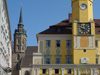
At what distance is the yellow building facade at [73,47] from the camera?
53156 mm

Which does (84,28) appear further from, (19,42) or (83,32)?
(19,42)

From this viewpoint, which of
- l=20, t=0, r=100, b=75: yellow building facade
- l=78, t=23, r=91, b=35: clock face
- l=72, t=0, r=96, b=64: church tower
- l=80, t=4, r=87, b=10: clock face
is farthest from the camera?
l=80, t=4, r=87, b=10: clock face

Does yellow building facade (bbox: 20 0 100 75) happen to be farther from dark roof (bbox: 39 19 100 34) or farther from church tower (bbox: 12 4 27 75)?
church tower (bbox: 12 4 27 75)

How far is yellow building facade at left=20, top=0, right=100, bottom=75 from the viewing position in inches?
2093

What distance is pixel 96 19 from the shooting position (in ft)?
215

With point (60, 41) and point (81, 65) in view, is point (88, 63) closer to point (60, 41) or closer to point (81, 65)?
point (81, 65)

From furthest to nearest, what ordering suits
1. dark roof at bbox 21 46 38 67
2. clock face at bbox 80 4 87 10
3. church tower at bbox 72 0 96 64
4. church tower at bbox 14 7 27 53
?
church tower at bbox 14 7 27 53 < dark roof at bbox 21 46 38 67 < clock face at bbox 80 4 87 10 < church tower at bbox 72 0 96 64

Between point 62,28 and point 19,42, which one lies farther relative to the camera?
point 19,42

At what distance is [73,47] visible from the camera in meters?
55.6

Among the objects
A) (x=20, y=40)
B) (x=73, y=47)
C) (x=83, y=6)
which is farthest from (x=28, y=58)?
(x=83, y=6)

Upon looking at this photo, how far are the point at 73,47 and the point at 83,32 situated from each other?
358 cm

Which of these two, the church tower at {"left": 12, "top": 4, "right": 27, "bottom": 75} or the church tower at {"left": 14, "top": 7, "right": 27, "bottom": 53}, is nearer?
the church tower at {"left": 12, "top": 4, "right": 27, "bottom": 75}

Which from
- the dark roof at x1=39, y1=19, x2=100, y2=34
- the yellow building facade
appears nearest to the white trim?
the yellow building facade

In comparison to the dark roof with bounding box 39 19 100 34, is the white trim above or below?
below
